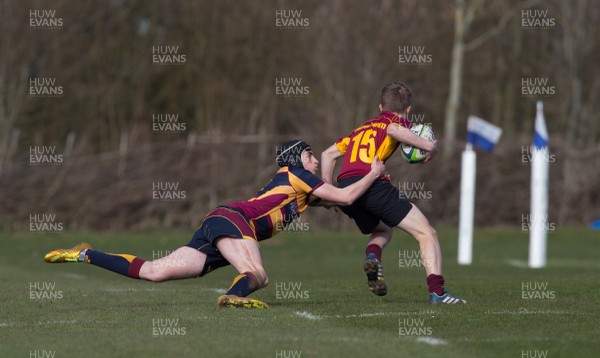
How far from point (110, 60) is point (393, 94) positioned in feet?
90.4

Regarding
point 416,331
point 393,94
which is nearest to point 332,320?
point 416,331

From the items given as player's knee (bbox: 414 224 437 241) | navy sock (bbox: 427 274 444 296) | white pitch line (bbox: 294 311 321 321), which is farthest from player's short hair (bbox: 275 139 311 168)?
navy sock (bbox: 427 274 444 296)

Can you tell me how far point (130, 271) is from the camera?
1100cm

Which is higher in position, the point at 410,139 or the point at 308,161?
the point at 410,139

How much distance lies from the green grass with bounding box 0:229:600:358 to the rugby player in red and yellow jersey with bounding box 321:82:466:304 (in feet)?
1.09

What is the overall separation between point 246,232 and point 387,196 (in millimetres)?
1402

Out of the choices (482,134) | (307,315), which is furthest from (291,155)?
(482,134)

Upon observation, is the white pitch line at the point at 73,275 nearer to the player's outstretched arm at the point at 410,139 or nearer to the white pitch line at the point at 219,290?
the white pitch line at the point at 219,290

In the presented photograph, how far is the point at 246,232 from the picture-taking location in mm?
10695

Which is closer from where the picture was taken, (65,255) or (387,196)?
Answer: (65,255)

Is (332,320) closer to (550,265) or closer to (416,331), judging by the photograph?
(416,331)

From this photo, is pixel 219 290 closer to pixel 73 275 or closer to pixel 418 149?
pixel 418 149

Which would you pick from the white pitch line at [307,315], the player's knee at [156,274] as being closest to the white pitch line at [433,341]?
the white pitch line at [307,315]

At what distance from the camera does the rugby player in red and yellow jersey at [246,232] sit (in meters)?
10.6
